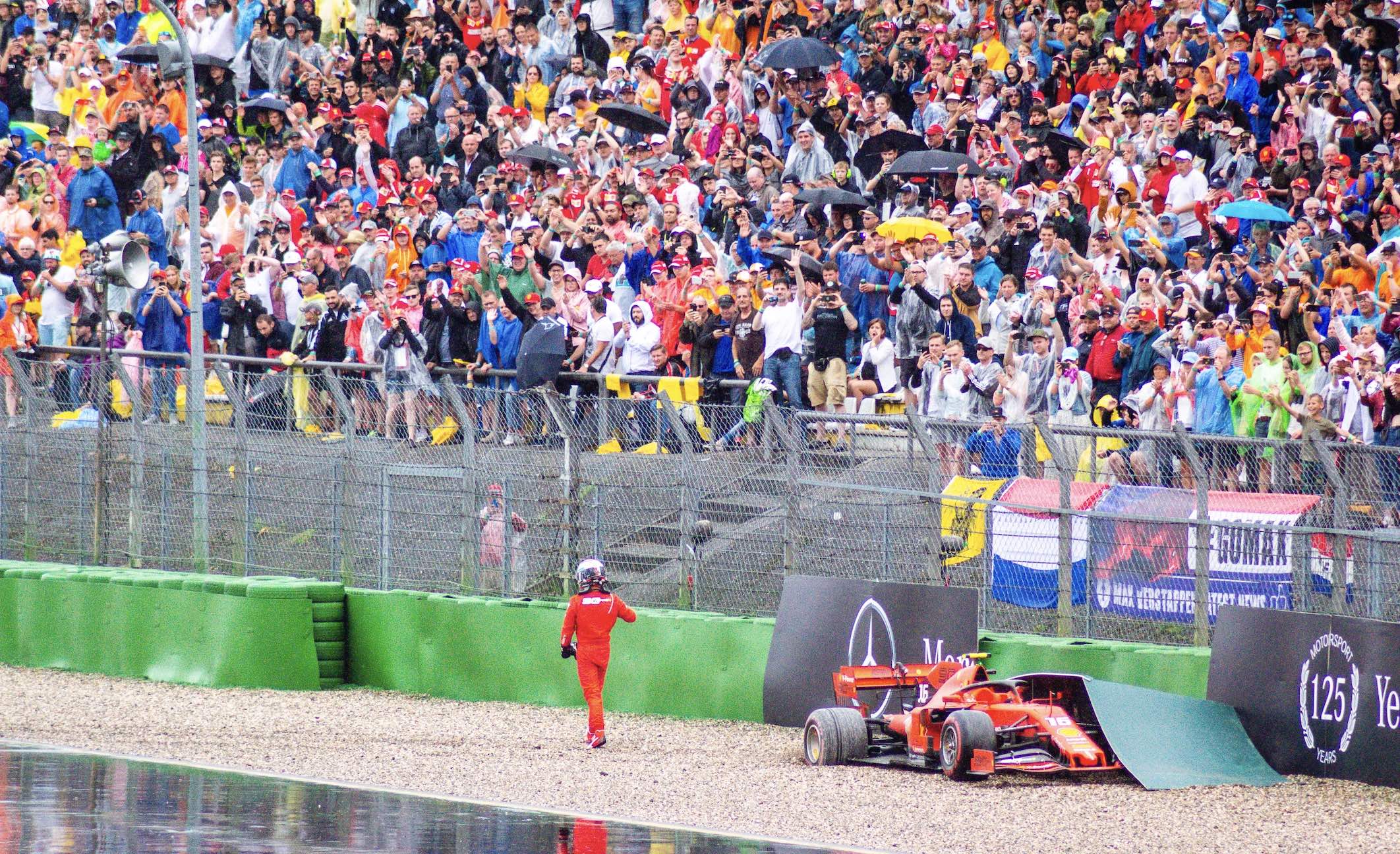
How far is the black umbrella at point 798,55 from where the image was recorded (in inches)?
893

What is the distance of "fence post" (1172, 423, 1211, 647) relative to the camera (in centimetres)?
1273

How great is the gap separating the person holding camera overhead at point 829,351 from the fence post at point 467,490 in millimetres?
3780

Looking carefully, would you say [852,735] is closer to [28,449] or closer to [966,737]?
[966,737]

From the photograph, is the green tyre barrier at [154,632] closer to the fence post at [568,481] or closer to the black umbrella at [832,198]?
Answer: the fence post at [568,481]

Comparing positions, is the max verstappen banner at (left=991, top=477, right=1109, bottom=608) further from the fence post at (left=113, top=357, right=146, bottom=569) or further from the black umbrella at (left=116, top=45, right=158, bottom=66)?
the black umbrella at (left=116, top=45, right=158, bottom=66)

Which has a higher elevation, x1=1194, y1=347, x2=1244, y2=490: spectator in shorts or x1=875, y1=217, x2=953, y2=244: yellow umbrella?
x1=875, y1=217, x2=953, y2=244: yellow umbrella

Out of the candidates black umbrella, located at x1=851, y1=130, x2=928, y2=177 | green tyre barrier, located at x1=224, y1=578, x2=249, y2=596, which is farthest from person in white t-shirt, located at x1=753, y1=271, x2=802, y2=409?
green tyre barrier, located at x1=224, y1=578, x2=249, y2=596

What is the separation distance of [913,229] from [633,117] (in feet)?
15.7

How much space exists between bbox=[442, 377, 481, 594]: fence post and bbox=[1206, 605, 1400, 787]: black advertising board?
606cm

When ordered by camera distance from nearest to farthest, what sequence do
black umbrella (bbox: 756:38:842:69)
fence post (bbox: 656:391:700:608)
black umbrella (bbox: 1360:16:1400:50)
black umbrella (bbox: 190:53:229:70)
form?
fence post (bbox: 656:391:700:608) → black umbrella (bbox: 1360:16:1400:50) → black umbrella (bbox: 756:38:842:69) → black umbrella (bbox: 190:53:229:70)

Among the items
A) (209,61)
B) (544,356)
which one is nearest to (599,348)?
(544,356)

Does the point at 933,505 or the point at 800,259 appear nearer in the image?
the point at 933,505

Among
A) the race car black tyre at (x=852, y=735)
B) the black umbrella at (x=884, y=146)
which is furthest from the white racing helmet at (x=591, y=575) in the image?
the black umbrella at (x=884, y=146)

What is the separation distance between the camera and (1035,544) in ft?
44.3
